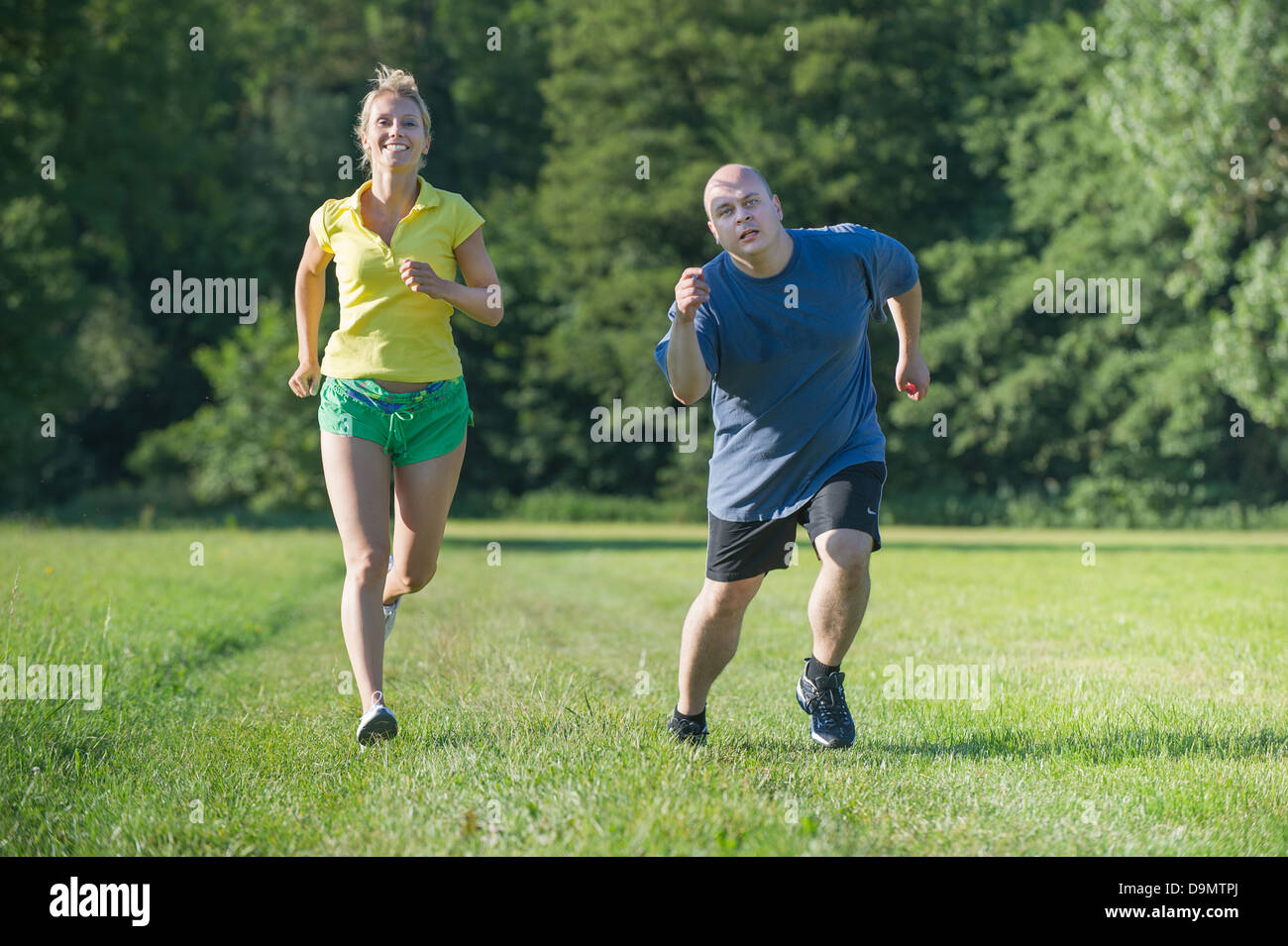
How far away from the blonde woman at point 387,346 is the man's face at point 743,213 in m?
0.99

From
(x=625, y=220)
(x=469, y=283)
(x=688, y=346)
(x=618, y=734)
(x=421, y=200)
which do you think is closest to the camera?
(x=688, y=346)

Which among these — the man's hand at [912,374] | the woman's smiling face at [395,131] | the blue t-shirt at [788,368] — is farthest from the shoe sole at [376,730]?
the man's hand at [912,374]

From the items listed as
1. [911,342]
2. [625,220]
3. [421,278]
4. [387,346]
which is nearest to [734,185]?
[911,342]

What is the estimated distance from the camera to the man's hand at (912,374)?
5586 mm

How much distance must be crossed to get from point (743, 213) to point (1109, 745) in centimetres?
262

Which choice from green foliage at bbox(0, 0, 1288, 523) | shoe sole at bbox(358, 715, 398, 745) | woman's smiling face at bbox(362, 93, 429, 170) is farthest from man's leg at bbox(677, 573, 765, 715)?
green foliage at bbox(0, 0, 1288, 523)

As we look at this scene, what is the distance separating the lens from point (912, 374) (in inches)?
223

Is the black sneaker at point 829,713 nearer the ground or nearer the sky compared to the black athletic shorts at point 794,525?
nearer the ground

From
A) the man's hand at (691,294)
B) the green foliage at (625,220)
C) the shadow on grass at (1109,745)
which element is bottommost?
the shadow on grass at (1109,745)

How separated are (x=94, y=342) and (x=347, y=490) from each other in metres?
36.6

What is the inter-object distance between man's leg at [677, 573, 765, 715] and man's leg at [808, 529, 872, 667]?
0.27 meters

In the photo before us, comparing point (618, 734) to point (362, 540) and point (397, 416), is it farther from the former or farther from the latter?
point (397, 416)

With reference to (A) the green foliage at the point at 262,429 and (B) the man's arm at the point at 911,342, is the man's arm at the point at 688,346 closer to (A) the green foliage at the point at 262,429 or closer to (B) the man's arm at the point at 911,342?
(B) the man's arm at the point at 911,342

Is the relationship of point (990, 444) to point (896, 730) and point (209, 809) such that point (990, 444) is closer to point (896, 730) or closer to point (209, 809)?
point (896, 730)
